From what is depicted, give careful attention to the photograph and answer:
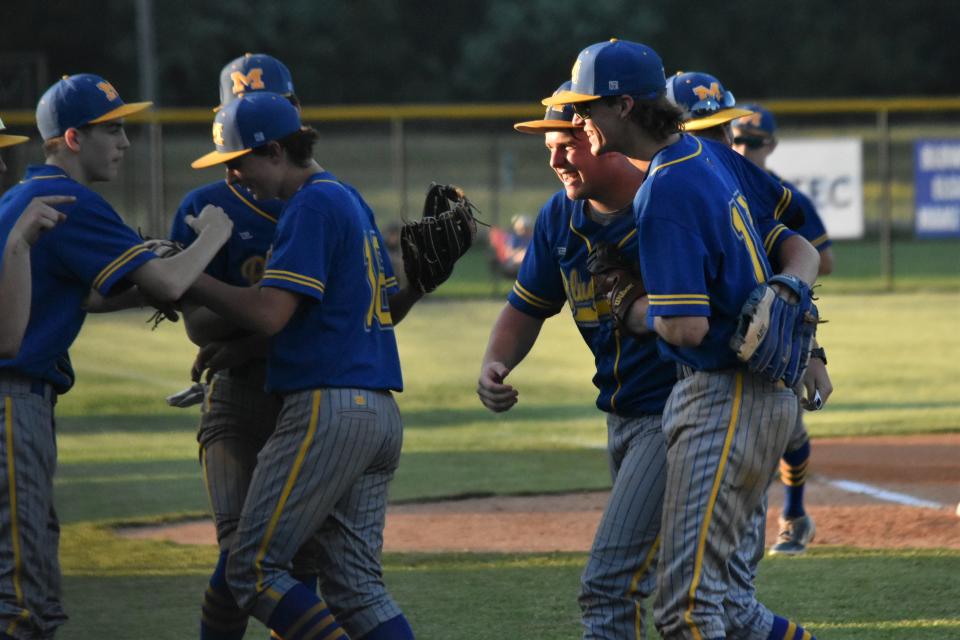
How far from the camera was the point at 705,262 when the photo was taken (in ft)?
13.3

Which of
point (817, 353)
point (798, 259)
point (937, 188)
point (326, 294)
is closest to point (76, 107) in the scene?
point (326, 294)

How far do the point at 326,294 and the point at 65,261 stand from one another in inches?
30.0

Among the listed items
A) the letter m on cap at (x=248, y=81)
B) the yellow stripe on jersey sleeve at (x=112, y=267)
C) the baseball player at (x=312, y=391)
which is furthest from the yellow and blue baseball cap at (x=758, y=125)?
the yellow stripe on jersey sleeve at (x=112, y=267)

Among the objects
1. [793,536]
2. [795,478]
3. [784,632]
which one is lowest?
[793,536]

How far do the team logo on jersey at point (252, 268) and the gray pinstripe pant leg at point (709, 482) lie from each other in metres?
1.67

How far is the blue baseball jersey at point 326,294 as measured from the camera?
4469 millimetres

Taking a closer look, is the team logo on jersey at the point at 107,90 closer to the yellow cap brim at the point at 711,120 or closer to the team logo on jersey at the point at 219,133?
the team logo on jersey at the point at 219,133

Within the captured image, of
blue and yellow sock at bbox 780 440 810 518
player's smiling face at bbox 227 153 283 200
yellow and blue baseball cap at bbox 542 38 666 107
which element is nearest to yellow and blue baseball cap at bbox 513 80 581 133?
yellow and blue baseball cap at bbox 542 38 666 107

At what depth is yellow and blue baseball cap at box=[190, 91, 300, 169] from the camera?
457 centimetres

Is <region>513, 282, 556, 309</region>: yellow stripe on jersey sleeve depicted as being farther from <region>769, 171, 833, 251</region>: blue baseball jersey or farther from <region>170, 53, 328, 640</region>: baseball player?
<region>769, 171, 833, 251</region>: blue baseball jersey

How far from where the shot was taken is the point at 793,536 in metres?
7.21

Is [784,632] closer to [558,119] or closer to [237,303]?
[558,119]

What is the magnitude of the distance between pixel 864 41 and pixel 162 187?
31964mm

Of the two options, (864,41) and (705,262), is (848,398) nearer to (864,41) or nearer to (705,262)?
(705,262)
